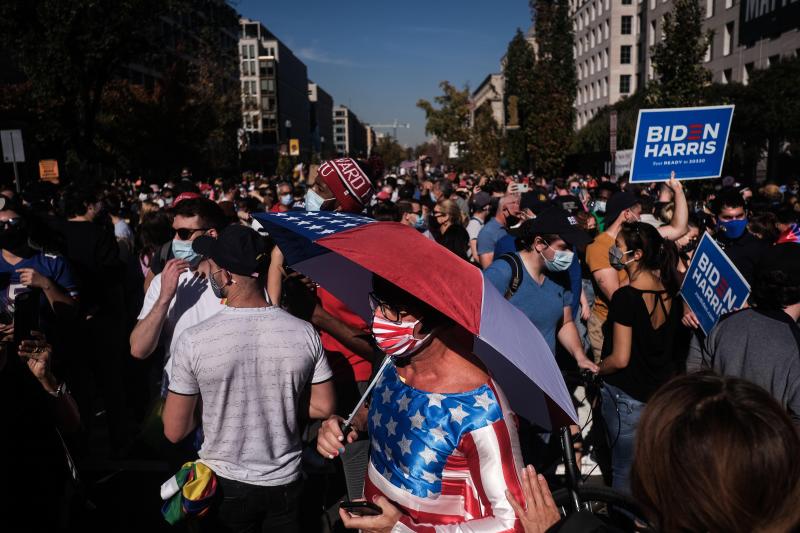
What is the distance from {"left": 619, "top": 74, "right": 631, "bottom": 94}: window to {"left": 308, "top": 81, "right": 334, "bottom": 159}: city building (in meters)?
84.9

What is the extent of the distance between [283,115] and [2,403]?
12044 cm

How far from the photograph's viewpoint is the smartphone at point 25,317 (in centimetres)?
286

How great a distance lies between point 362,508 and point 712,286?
2654 mm

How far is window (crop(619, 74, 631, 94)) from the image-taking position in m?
66.6

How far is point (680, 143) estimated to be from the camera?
7027mm

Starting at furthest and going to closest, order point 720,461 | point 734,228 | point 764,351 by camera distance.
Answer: point 734,228, point 764,351, point 720,461

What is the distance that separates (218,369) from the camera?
2.82 meters

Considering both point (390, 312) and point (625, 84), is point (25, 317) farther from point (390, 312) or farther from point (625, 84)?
point (625, 84)

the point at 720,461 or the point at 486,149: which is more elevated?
the point at 486,149

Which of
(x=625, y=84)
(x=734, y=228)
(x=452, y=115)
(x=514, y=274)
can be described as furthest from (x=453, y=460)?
(x=625, y=84)

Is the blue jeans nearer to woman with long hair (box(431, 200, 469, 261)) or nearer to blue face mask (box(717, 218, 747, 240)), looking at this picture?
blue face mask (box(717, 218, 747, 240))

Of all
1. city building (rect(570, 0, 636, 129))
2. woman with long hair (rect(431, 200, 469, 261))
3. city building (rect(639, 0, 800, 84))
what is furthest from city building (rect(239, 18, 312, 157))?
woman with long hair (rect(431, 200, 469, 261))

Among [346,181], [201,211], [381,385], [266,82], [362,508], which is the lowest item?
[362,508]

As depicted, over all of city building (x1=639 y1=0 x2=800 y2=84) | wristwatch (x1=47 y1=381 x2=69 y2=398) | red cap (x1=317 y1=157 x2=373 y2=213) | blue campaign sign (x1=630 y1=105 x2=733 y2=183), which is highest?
city building (x1=639 y1=0 x2=800 y2=84)
